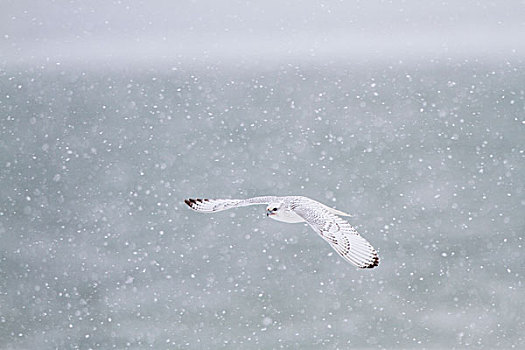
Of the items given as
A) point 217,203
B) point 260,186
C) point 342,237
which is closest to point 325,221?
point 342,237

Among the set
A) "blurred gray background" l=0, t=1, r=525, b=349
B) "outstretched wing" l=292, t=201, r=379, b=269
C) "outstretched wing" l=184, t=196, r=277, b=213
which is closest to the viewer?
"outstretched wing" l=292, t=201, r=379, b=269

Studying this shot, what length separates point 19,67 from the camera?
15.0 feet

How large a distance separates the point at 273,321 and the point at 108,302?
Result: 88 centimetres

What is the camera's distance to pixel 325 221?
6.04ft

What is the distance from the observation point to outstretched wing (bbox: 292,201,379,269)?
175 centimetres

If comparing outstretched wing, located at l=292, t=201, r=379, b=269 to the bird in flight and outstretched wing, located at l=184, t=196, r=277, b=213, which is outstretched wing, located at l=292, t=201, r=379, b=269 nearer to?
the bird in flight

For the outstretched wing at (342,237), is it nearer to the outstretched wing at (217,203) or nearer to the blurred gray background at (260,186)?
the outstretched wing at (217,203)

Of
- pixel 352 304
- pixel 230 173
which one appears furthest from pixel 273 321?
pixel 230 173

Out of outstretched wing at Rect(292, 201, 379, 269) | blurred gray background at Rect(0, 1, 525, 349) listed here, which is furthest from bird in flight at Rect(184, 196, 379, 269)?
blurred gray background at Rect(0, 1, 525, 349)

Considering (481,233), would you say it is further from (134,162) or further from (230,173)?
(134,162)

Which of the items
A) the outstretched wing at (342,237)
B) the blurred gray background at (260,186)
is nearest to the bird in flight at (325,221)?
the outstretched wing at (342,237)

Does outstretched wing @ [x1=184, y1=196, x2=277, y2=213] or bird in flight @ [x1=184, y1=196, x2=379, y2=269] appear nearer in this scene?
bird in flight @ [x1=184, y1=196, x2=379, y2=269]

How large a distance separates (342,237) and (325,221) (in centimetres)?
6

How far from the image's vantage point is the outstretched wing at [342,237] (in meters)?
1.75
